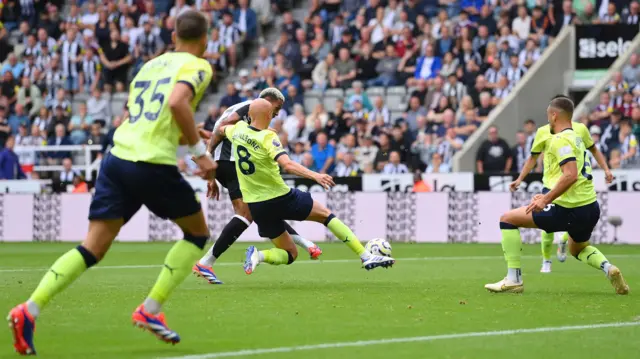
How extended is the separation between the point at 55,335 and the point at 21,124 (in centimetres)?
2417

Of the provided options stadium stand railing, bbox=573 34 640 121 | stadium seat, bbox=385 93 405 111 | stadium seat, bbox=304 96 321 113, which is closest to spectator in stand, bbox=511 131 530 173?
stadium stand railing, bbox=573 34 640 121

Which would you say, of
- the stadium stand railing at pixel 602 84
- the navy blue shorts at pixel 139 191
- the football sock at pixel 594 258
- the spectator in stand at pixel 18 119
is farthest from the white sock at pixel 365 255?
the spectator in stand at pixel 18 119

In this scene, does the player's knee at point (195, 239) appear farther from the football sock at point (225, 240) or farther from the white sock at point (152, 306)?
the football sock at point (225, 240)

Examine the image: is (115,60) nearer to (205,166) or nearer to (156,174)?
(156,174)

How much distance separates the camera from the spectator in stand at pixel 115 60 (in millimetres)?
32875

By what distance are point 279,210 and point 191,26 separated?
15.7 ft

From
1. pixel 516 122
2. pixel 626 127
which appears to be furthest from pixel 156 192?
pixel 516 122

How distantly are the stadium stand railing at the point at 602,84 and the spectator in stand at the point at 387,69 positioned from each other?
4.76 m

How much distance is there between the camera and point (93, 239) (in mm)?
7965

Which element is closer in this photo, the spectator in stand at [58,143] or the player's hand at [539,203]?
the player's hand at [539,203]

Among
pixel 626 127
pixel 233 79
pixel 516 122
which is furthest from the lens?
pixel 233 79

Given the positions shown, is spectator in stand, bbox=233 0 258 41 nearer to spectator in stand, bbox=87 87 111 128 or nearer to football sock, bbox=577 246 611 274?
spectator in stand, bbox=87 87 111 128

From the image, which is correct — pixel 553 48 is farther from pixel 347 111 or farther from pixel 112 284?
pixel 112 284

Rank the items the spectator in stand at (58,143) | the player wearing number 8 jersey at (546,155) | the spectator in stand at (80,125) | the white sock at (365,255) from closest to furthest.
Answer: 1. the player wearing number 8 jersey at (546,155)
2. the white sock at (365,255)
3. the spectator in stand at (58,143)
4. the spectator in stand at (80,125)
